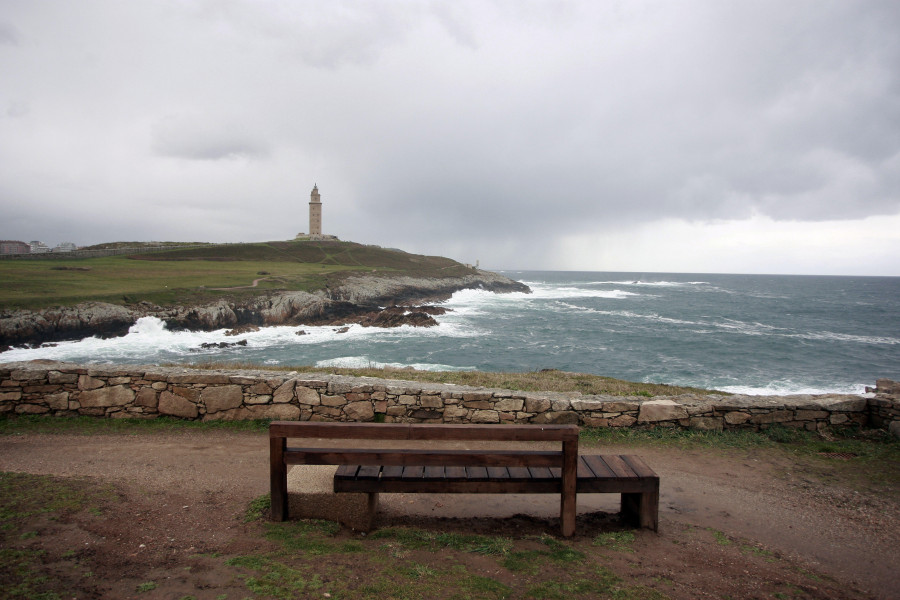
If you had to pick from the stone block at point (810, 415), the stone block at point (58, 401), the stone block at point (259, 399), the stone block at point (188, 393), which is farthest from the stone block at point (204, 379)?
the stone block at point (810, 415)

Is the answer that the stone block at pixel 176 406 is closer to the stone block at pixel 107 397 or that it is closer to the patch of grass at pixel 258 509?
the stone block at pixel 107 397

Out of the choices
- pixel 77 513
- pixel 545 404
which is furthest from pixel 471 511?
pixel 77 513

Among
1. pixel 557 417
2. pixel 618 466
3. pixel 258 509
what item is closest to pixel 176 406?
pixel 258 509

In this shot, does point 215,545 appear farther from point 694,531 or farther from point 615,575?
point 694,531

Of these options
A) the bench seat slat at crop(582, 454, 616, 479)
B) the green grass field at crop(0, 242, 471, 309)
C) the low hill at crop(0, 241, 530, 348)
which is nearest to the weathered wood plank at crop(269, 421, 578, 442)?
the bench seat slat at crop(582, 454, 616, 479)

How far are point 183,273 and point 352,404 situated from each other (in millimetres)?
50763

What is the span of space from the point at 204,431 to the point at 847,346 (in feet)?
157

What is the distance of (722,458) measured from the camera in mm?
7125

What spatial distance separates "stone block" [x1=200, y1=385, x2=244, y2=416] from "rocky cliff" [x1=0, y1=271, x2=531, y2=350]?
28.5 metres

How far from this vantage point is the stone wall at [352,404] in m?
8.09

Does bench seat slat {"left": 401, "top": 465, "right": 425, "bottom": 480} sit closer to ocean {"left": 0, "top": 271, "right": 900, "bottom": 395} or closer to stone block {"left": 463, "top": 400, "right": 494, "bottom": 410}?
stone block {"left": 463, "top": 400, "right": 494, "bottom": 410}

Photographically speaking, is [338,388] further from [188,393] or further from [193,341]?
[193,341]

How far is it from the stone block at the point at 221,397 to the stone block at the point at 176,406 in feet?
0.80

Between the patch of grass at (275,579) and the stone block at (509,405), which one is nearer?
the patch of grass at (275,579)
